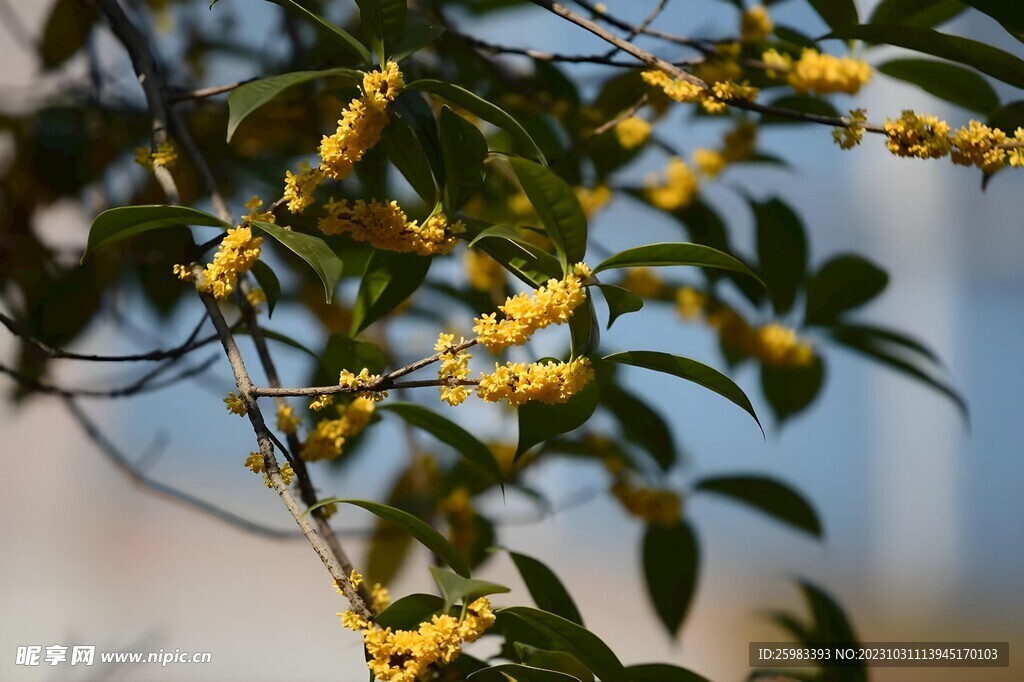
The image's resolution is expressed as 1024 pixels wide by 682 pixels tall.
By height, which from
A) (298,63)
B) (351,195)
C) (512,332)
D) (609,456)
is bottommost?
(512,332)

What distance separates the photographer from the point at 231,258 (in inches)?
15.7

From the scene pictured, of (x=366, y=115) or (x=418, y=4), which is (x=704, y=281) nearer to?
(x=418, y=4)

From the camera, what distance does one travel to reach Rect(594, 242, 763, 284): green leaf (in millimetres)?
380

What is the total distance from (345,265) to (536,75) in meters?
0.28

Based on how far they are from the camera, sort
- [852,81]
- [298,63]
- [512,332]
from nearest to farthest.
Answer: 1. [512,332]
2. [852,81]
3. [298,63]

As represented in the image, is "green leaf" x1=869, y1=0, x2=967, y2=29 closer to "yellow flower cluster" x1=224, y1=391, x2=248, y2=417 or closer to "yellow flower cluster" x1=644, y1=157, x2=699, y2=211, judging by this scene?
"yellow flower cluster" x1=644, y1=157, x2=699, y2=211

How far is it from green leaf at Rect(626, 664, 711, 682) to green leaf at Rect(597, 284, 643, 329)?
0.25m

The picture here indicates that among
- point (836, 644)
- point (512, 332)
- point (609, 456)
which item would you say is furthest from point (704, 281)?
point (512, 332)

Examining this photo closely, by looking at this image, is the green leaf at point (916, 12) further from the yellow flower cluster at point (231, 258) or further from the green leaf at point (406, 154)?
the yellow flower cluster at point (231, 258)

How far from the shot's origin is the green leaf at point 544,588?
55 centimetres

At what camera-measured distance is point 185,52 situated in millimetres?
949

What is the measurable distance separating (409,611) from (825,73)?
46 centimetres

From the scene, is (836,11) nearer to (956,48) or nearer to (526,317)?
(956,48)

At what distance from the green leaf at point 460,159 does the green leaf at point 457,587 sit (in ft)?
0.60
